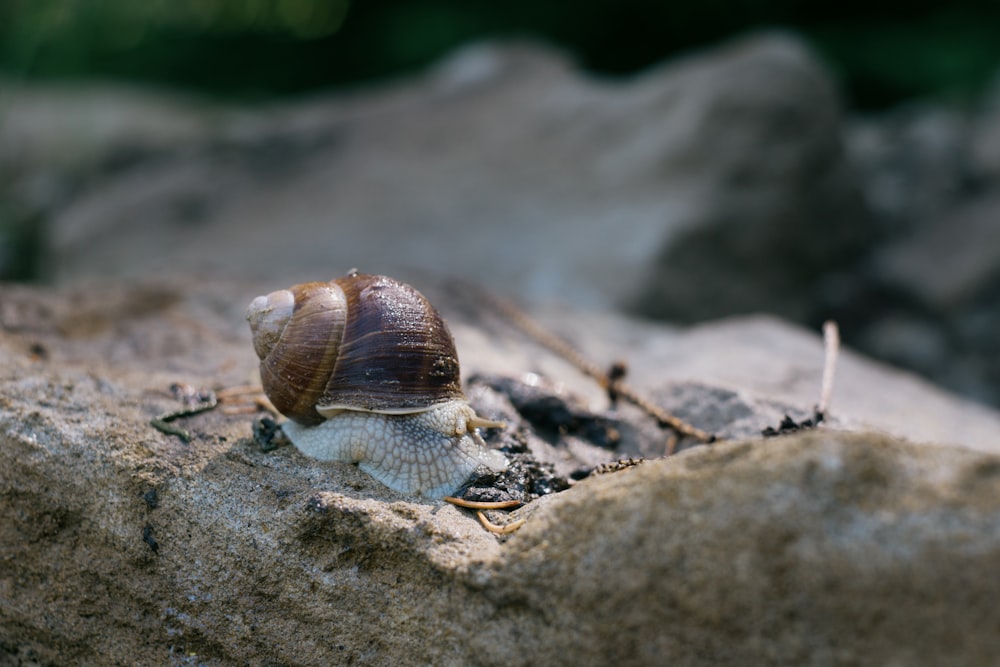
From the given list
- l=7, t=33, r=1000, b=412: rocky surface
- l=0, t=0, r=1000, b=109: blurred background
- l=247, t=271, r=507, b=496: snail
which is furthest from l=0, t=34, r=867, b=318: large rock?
l=247, t=271, r=507, b=496: snail

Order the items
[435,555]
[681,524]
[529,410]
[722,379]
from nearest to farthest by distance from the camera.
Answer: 1. [681,524]
2. [435,555]
3. [529,410]
4. [722,379]

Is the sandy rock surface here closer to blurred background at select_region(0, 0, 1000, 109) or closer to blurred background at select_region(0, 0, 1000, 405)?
blurred background at select_region(0, 0, 1000, 405)

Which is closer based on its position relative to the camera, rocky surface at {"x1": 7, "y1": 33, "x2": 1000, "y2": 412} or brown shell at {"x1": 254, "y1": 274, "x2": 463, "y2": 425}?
brown shell at {"x1": 254, "y1": 274, "x2": 463, "y2": 425}

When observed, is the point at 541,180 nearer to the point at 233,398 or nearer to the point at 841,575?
the point at 233,398

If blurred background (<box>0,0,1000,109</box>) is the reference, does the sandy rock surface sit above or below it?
below

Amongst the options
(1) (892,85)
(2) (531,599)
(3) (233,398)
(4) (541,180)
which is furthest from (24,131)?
(2) (531,599)

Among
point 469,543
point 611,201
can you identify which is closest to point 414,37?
point 611,201

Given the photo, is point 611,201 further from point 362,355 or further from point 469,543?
point 469,543
